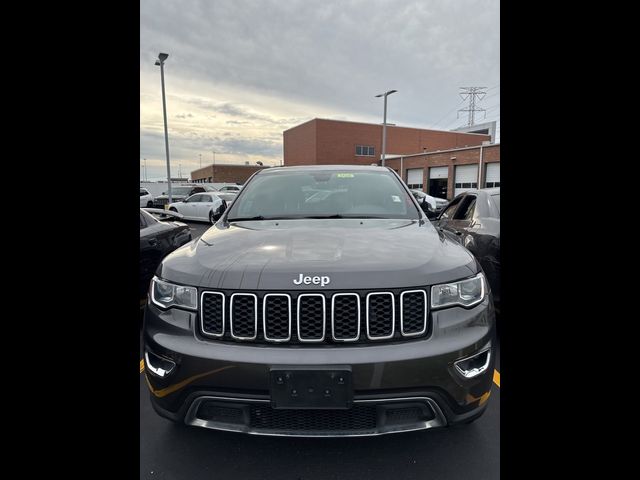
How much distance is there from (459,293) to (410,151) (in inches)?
1943

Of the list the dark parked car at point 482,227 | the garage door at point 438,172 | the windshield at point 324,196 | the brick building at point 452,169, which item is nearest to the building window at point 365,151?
the brick building at point 452,169

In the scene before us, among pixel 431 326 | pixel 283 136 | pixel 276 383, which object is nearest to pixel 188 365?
pixel 276 383

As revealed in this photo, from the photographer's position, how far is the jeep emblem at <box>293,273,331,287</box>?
1.73 m

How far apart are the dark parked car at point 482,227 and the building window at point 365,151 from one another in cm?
4010

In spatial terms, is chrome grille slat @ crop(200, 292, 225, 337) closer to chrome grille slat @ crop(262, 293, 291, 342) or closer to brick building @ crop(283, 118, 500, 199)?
chrome grille slat @ crop(262, 293, 291, 342)

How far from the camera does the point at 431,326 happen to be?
5.79ft

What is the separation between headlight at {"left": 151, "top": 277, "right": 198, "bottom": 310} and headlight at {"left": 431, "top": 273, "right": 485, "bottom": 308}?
3.91ft

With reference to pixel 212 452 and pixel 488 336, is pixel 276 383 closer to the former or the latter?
pixel 212 452

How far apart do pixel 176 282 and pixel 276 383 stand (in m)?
0.75

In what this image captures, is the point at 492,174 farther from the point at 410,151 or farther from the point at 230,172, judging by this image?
the point at 230,172
